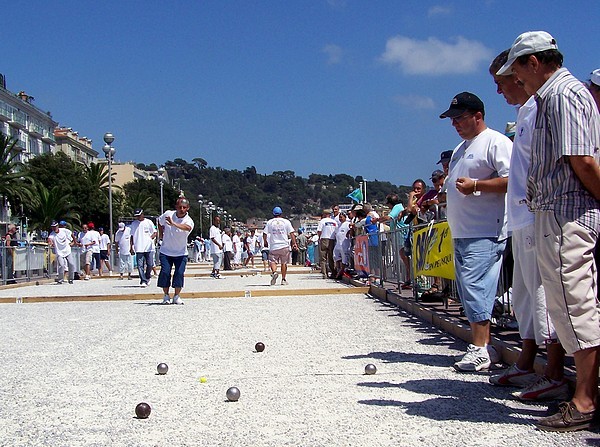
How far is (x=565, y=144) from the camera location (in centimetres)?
401

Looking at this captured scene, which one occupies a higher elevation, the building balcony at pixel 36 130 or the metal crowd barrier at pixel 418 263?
the building balcony at pixel 36 130

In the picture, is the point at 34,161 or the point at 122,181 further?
the point at 122,181

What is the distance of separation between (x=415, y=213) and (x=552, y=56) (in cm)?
766

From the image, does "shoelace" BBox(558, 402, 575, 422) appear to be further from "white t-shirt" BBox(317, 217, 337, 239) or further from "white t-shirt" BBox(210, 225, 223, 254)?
"white t-shirt" BBox(210, 225, 223, 254)

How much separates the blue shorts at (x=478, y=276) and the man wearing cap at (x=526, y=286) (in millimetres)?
532

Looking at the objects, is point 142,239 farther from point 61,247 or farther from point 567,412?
point 567,412

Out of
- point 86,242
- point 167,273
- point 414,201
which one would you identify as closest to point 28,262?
point 86,242

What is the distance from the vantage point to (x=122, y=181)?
149 metres

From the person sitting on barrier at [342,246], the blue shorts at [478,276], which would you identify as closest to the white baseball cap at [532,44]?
the blue shorts at [478,276]

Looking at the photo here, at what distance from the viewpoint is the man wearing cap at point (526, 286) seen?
15.4ft

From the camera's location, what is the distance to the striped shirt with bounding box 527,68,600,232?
400cm

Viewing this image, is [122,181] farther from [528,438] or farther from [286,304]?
[528,438]

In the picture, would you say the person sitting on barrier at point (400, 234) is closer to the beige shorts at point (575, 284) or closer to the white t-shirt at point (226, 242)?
the beige shorts at point (575, 284)

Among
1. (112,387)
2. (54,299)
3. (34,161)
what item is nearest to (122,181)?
(34,161)
